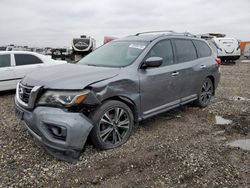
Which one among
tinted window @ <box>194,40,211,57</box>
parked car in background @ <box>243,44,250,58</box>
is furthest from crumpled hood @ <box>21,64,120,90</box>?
parked car in background @ <box>243,44,250,58</box>

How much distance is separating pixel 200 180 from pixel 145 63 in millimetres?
2021

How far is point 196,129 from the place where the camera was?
4.75 m

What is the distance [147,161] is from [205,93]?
Answer: 130 inches

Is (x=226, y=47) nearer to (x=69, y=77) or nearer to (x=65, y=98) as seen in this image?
(x=69, y=77)

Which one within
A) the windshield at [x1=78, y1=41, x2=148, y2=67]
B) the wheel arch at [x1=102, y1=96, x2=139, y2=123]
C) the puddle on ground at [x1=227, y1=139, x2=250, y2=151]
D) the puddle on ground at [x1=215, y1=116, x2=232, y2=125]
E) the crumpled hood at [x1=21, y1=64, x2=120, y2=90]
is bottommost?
the puddle on ground at [x1=227, y1=139, x2=250, y2=151]

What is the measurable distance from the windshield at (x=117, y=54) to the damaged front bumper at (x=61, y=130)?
1361 mm

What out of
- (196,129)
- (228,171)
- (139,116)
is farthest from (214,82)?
(228,171)

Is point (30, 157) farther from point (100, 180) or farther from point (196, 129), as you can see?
point (196, 129)

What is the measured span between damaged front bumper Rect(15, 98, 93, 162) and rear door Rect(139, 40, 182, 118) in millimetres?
1264

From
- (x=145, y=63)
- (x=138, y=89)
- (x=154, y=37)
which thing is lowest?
(x=138, y=89)

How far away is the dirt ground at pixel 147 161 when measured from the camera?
9.88 feet

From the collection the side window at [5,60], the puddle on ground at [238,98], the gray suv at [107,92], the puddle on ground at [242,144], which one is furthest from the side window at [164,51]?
the side window at [5,60]

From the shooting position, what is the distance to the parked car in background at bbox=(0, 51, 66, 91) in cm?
752

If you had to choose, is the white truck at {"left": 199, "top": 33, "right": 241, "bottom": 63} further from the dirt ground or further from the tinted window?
the dirt ground
